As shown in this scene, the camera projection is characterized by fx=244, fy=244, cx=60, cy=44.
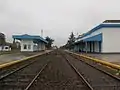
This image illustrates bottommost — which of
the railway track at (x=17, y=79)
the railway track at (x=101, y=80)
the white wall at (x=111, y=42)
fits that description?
the railway track at (x=101, y=80)

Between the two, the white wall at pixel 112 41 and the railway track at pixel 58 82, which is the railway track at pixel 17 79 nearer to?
the railway track at pixel 58 82

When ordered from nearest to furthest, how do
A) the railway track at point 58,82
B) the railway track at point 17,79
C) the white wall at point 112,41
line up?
1. the railway track at point 58,82
2. the railway track at point 17,79
3. the white wall at point 112,41

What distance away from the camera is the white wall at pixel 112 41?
51.8 m

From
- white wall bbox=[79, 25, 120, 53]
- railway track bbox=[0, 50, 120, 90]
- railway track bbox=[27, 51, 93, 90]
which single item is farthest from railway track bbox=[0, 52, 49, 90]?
white wall bbox=[79, 25, 120, 53]

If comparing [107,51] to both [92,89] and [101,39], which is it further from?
[92,89]

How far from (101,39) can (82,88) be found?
1711 inches

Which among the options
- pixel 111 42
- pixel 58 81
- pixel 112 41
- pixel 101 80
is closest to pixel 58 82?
pixel 58 81

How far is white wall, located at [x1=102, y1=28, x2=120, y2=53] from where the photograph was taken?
2040 inches

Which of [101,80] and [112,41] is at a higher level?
[112,41]

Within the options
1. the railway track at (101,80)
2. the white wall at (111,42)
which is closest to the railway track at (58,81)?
the railway track at (101,80)

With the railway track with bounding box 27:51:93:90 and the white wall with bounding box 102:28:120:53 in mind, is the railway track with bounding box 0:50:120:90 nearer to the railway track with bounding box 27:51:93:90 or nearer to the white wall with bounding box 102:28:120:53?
the railway track with bounding box 27:51:93:90

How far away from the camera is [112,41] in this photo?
51938mm

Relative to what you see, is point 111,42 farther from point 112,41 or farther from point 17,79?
point 17,79

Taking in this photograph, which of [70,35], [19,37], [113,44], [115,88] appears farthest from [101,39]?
[70,35]
